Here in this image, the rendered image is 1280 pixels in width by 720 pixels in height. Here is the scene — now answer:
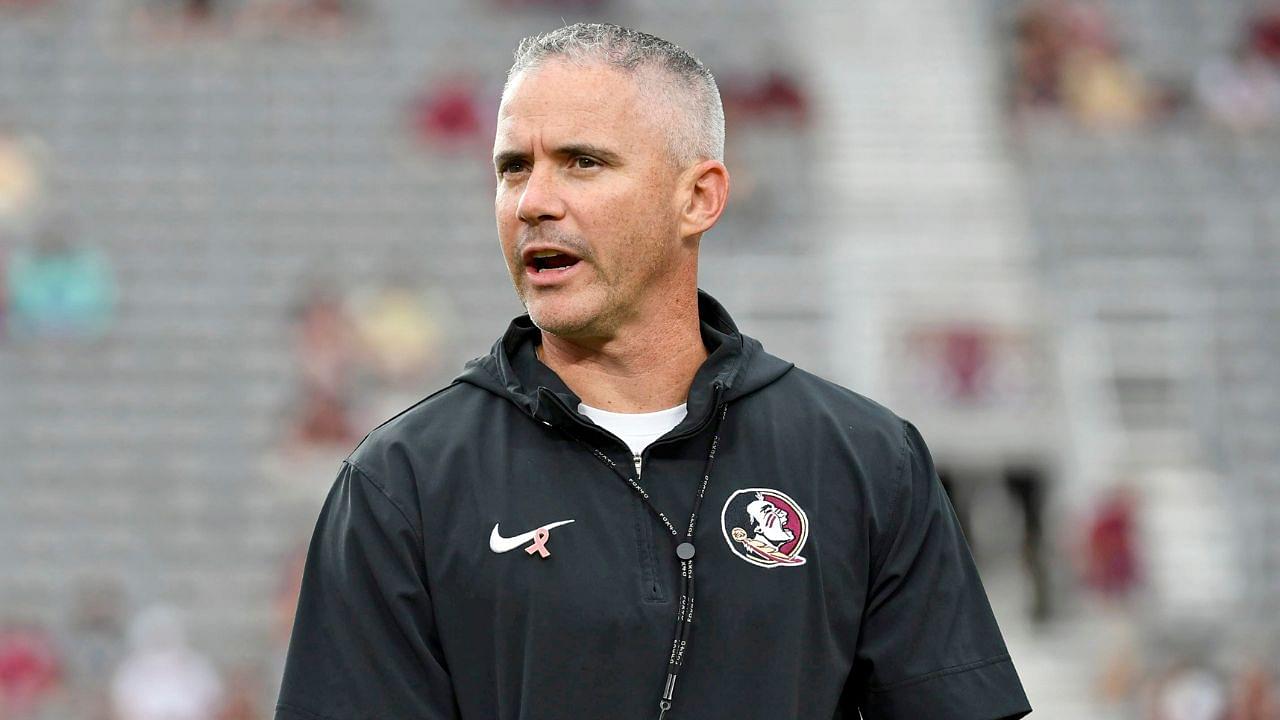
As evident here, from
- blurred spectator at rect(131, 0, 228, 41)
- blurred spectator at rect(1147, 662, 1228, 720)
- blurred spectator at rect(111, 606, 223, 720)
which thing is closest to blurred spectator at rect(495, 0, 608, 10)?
blurred spectator at rect(131, 0, 228, 41)

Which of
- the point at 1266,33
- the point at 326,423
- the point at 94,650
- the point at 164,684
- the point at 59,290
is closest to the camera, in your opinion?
the point at 164,684

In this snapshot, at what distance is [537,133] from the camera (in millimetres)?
2012

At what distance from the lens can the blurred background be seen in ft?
32.1

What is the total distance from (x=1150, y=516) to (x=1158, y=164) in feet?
11.6

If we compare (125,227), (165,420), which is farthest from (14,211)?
(165,420)

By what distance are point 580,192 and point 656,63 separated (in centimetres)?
17

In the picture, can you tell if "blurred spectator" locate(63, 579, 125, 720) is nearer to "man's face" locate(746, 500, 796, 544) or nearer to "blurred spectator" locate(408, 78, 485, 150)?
"blurred spectator" locate(408, 78, 485, 150)

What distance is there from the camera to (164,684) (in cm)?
928

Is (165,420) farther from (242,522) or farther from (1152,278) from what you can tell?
(1152,278)

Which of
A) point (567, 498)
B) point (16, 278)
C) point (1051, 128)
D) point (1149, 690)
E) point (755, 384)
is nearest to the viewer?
point (567, 498)

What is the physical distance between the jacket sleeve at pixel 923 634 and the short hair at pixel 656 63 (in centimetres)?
41

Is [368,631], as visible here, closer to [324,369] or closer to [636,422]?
[636,422]

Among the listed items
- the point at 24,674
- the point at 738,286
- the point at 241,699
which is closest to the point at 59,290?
the point at 24,674

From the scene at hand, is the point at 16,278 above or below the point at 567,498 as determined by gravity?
above
